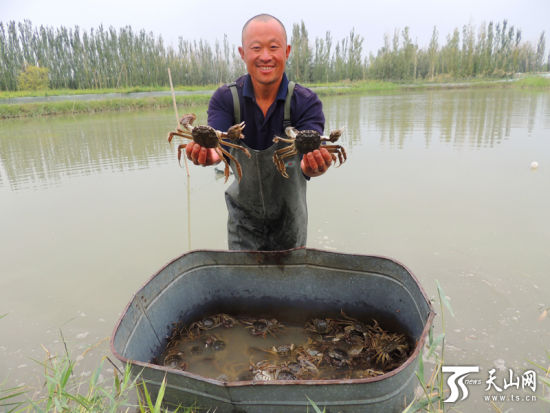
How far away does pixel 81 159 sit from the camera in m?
8.53

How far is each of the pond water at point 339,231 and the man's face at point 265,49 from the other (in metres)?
1.54

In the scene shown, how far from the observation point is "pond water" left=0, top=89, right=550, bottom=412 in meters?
2.73

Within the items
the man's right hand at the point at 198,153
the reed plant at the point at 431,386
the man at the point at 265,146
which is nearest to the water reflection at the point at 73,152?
the man at the point at 265,146

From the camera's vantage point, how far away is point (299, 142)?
7.50 feet

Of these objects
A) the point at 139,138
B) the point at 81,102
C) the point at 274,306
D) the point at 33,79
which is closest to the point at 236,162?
the point at 274,306

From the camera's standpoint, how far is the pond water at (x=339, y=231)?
2732 millimetres

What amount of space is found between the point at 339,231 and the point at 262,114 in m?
2.25

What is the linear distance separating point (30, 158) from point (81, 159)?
1.28 metres

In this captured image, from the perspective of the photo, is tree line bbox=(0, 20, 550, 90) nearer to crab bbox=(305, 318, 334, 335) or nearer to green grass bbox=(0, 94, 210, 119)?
green grass bbox=(0, 94, 210, 119)

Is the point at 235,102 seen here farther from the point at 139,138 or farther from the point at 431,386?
the point at 139,138

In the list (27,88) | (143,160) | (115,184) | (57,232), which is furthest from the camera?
(27,88)

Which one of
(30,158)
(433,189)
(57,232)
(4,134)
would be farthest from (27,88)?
(433,189)

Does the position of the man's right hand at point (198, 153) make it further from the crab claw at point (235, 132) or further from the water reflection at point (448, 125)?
the water reflection at point (448, 125)

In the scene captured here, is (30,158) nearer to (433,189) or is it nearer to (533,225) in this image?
(433,189)
